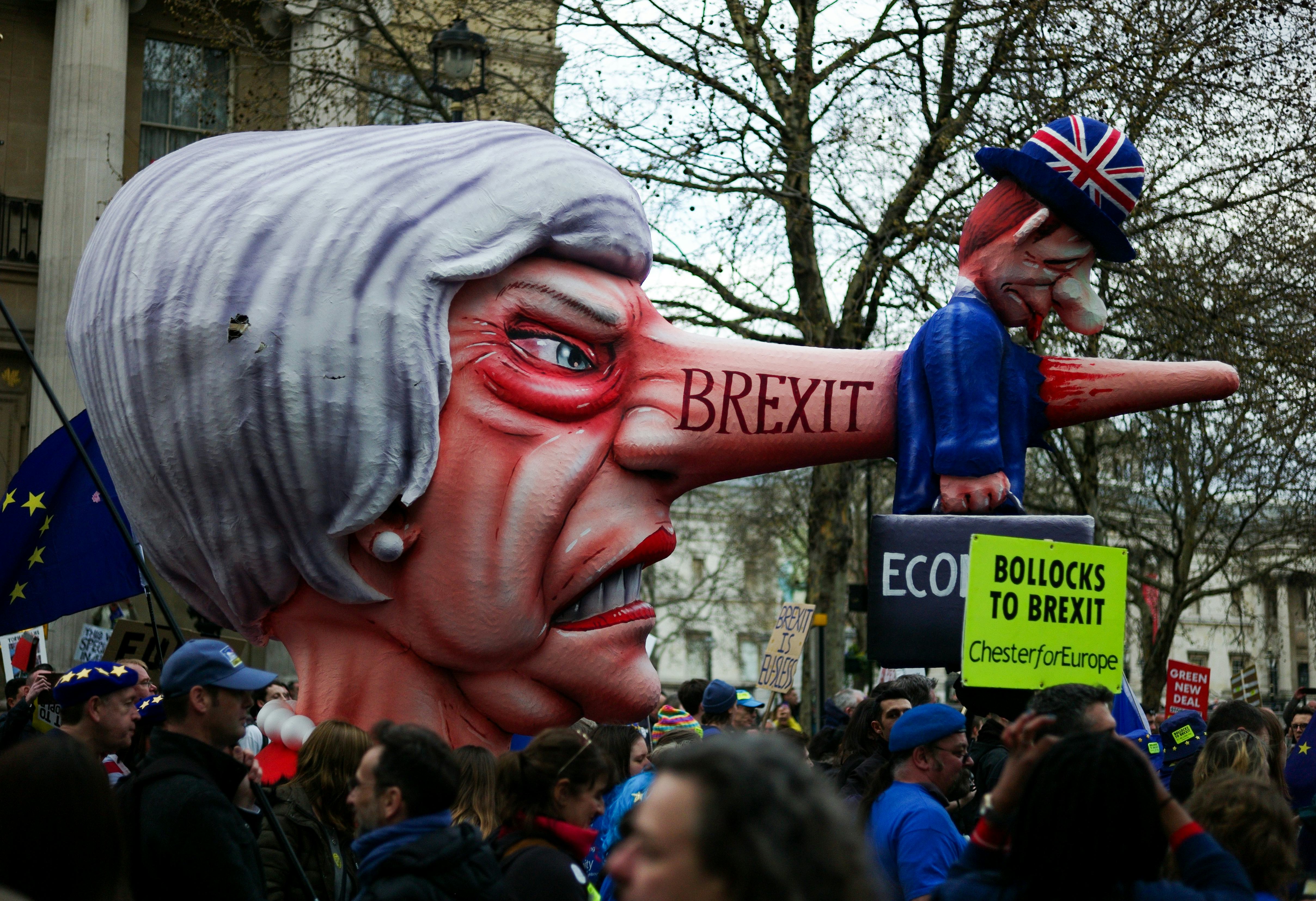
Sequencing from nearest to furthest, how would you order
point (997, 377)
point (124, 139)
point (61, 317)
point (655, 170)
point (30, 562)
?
point (997, 377), point (30, 562), point (655, 170), point (61, 317), point (124, 139)

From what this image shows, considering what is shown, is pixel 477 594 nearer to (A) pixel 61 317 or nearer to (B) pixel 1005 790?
(B) pixel 1005 790

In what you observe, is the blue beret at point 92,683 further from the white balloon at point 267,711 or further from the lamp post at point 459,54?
the lamp post at point 459,54

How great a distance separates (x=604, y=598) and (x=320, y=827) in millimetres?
1520

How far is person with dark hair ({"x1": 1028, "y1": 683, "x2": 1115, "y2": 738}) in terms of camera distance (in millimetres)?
4422

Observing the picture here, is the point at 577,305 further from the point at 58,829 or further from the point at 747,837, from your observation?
the point at 747,837

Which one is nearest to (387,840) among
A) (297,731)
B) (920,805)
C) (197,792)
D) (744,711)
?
(197,792)

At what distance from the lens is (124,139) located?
18.2 metres

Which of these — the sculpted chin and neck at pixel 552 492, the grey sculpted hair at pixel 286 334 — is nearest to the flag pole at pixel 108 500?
the grey sculpted hair at pixel 286 334

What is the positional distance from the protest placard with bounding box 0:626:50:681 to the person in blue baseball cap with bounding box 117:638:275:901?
593 centimetres

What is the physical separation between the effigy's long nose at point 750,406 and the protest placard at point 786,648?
5.28 meters

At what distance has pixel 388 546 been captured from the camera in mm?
5551

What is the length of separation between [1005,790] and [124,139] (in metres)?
17.3

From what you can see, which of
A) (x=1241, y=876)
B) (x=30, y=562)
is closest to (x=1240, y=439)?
(x=30, y=562)

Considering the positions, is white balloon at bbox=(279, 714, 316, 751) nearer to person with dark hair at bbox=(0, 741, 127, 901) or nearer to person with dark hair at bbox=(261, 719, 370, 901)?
person with dark hair at bbox=(261, 719, 370, 901)
